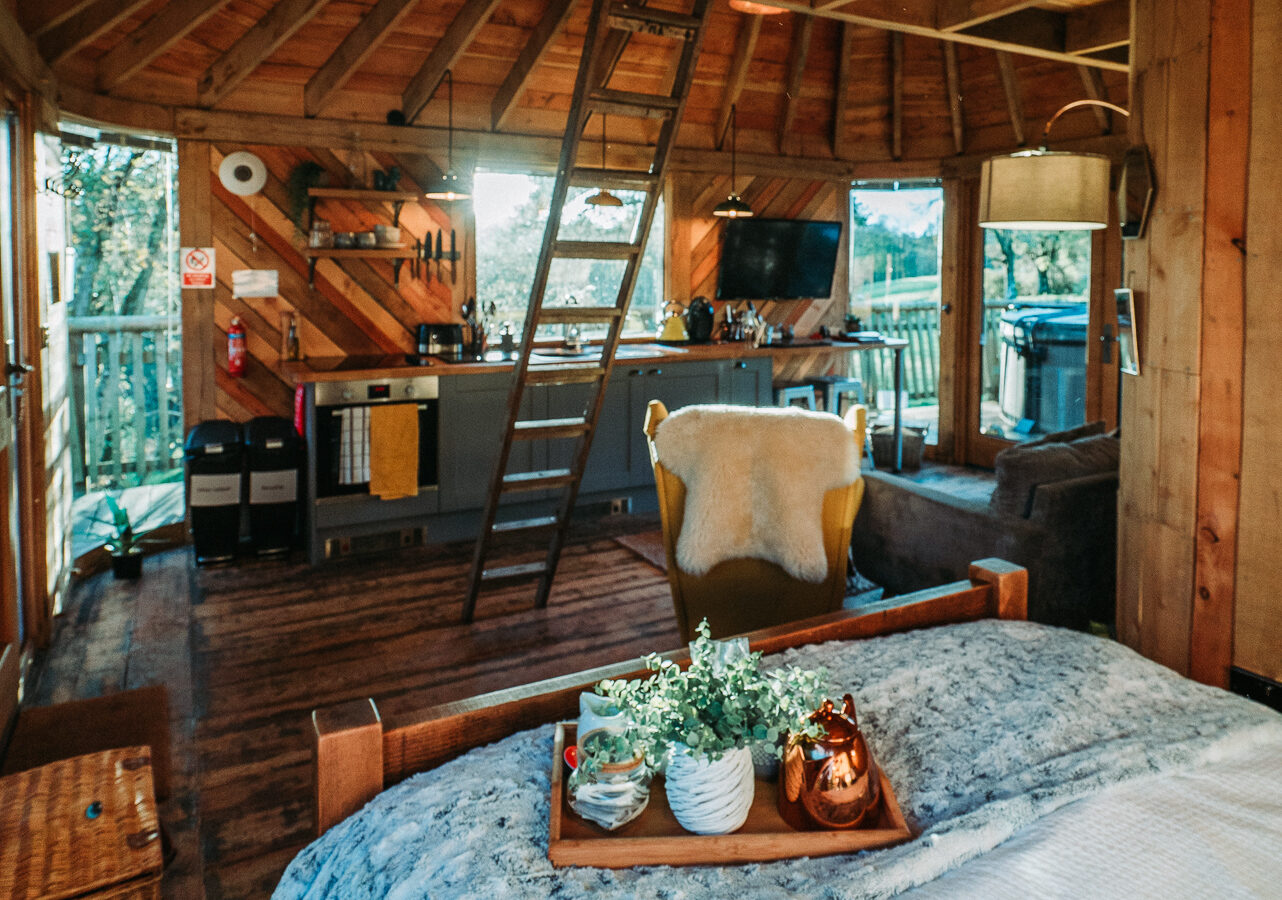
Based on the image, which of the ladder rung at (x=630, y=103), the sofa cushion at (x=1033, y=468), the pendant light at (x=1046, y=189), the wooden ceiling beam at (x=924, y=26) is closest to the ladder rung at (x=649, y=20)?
the ladder rung at (x=630, y=103)

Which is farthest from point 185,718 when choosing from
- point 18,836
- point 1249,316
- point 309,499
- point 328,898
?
point 1249,316

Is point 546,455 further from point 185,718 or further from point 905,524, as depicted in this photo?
point 185,718

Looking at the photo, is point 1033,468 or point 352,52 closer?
point 1033,468

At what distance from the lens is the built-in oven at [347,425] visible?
4.94 metres

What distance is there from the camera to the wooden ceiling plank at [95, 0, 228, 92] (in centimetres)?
437

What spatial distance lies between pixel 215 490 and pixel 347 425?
0.74 meters

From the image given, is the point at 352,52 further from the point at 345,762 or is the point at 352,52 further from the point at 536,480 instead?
the point at 345,762

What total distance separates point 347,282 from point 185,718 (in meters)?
3.09

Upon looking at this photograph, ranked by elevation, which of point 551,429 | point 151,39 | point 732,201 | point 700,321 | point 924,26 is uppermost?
point 151,39

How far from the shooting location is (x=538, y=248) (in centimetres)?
651

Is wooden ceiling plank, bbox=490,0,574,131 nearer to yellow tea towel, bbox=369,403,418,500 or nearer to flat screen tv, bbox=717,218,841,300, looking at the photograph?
flat screen tv, bbox=717,218,841,300

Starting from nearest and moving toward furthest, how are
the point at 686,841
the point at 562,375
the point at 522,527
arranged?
the point at 686,841, the point at 562,375, the point at 522,527

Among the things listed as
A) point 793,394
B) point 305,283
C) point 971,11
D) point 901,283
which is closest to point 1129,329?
point 971,11

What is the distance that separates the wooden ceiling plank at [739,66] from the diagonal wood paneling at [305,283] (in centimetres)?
215
